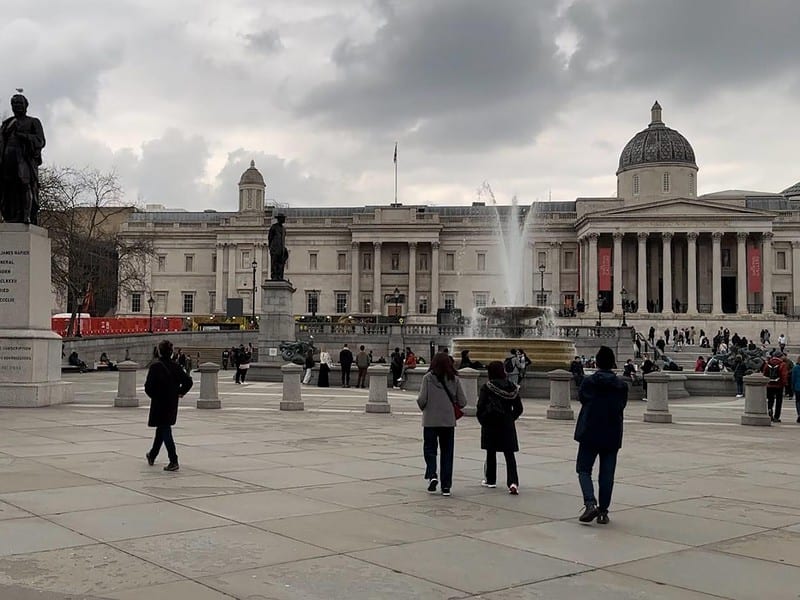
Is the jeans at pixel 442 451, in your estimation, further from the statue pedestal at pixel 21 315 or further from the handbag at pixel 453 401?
the statue pedestal at pixel 21 315

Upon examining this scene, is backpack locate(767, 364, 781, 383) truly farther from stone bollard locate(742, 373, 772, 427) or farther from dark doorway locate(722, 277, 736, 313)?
dark doorway locate(722, 277, 736, 313)

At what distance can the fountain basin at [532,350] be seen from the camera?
39.2 meters

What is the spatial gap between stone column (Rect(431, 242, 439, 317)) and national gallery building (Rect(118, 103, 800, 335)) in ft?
0.55

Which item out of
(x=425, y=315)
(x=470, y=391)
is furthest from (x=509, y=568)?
(x=425, y=315)

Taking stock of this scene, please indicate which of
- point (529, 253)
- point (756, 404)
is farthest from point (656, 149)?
point (756, 404)

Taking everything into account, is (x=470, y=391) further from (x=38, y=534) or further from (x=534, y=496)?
(x=38, y=534)

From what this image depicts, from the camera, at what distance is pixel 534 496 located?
1142 centimetres

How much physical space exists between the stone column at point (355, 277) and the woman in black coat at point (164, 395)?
301 ft

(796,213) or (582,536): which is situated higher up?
(796,213)

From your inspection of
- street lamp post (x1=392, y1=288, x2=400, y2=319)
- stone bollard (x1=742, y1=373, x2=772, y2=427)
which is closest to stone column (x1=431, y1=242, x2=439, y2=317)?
street lamp post (x1=392, y1=288, x2=400, y2=319)

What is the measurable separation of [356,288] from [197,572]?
97989 millimetres

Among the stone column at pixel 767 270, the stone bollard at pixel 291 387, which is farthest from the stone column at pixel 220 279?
the stone bollard at pixel 291 387

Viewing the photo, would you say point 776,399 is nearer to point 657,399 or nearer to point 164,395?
point 657,399

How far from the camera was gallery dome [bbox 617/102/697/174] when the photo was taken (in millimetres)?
97625
